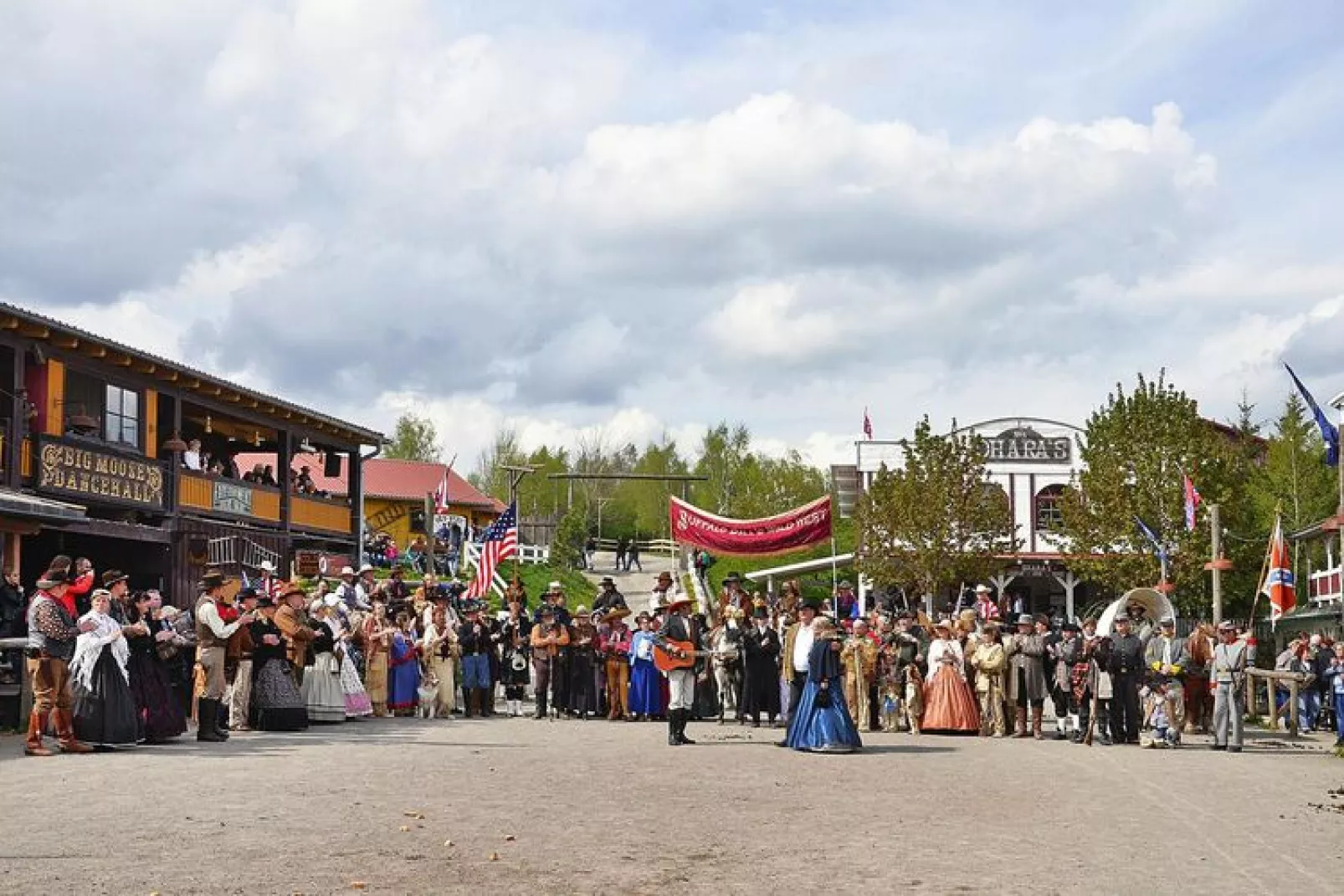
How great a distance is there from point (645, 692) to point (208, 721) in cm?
798

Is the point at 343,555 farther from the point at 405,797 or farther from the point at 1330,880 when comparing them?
the point at 1330,880

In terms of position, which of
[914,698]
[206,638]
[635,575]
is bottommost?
[914,698]

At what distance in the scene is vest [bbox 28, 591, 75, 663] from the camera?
1545 cm

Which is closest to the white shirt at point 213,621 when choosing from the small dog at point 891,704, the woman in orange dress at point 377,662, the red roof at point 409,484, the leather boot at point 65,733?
the leather boot at point 65,733

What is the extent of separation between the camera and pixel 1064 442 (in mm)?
53812

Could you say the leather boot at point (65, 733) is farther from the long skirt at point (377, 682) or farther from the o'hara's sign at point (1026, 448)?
the o'hara's sign at point (1026, 448)

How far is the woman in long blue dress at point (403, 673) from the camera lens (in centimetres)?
2350

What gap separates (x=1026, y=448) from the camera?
177 feet

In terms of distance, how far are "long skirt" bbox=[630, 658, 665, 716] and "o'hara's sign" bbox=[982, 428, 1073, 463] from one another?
32.1 metres

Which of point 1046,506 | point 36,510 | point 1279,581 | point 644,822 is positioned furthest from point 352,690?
point 1046,506

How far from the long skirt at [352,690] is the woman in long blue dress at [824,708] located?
7.03 meters

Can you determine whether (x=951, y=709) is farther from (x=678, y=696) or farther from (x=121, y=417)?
(x=121, y=417)

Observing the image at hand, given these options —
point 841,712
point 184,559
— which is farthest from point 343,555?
point 841,712

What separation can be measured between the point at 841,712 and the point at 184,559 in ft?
56.7
